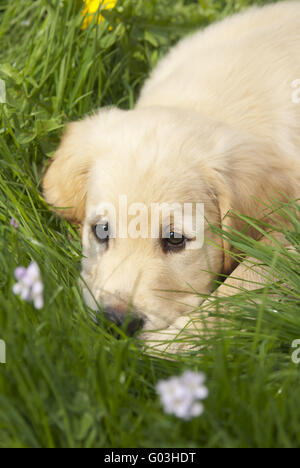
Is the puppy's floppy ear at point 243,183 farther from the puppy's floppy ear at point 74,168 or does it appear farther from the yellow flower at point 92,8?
the yellow flower at point 92,8

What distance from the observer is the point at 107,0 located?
403cm

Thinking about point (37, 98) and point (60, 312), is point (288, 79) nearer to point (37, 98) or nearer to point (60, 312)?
point (37, 98)

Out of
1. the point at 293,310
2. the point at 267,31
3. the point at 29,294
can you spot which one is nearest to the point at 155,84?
the point at 267,31

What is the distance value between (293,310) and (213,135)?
106 cm

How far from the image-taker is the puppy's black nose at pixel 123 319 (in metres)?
2.43

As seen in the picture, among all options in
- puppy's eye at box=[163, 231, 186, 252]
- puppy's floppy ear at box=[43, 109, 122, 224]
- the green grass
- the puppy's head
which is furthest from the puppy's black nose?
puppy's floppy ear at box=[43, 109, 122, 224]

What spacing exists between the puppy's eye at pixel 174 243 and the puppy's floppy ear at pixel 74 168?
68cm

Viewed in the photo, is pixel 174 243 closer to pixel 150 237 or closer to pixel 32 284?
pixel 150 237

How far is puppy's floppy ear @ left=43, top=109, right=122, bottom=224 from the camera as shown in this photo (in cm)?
306

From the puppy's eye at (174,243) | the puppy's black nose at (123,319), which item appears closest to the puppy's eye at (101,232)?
the puppy's eye at (174,243)

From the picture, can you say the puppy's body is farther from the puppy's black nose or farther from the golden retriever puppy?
the puppy's black nose

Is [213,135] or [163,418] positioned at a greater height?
[213,135]

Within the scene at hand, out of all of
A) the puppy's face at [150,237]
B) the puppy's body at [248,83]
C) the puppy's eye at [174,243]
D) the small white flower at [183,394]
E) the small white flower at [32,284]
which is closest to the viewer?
the small white flower at [183,394]

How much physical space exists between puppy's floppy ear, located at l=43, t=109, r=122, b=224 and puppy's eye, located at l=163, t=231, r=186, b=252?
68cm
